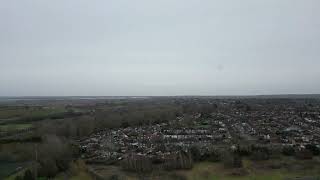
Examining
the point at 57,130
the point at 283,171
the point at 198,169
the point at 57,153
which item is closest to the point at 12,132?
the point at 57,130

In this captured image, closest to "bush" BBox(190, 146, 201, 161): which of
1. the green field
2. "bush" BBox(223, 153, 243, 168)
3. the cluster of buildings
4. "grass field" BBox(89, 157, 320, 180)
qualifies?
the cluster of buildings

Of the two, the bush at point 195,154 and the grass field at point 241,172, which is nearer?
the grass field at point 241,172

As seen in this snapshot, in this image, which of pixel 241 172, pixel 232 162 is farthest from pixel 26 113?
pixel 241 172

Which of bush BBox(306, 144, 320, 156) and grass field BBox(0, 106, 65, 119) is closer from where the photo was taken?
bush BBox(306, 144, 320, 156)

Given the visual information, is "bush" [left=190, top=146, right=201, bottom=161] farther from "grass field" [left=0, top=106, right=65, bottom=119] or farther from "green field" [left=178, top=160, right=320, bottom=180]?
"grass field" [left=0, top=106, right=65, bottom=119]

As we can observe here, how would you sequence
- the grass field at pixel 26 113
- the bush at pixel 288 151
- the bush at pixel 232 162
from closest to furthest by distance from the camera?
the bush at pixel 232 162 → the bush at pixel 288 151 → the grass field at pixel 26 113

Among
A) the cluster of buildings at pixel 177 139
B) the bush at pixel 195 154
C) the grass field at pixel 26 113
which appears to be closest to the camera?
the bush at pixel 195 154

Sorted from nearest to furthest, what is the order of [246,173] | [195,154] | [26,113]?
1. [246,173]
2. [195,154]
3. [26,113]

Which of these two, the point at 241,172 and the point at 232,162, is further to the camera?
the point at 232,162

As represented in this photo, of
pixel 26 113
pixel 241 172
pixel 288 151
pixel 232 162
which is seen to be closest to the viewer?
pixel 241 172

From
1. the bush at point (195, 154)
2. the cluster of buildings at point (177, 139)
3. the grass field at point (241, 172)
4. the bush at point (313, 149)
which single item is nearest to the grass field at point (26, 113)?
the cluster of buildings at point (177, 139)

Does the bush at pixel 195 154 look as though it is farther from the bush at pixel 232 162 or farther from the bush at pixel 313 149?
the bush at pixel 313 149

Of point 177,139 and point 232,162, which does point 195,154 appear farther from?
point 177,139
